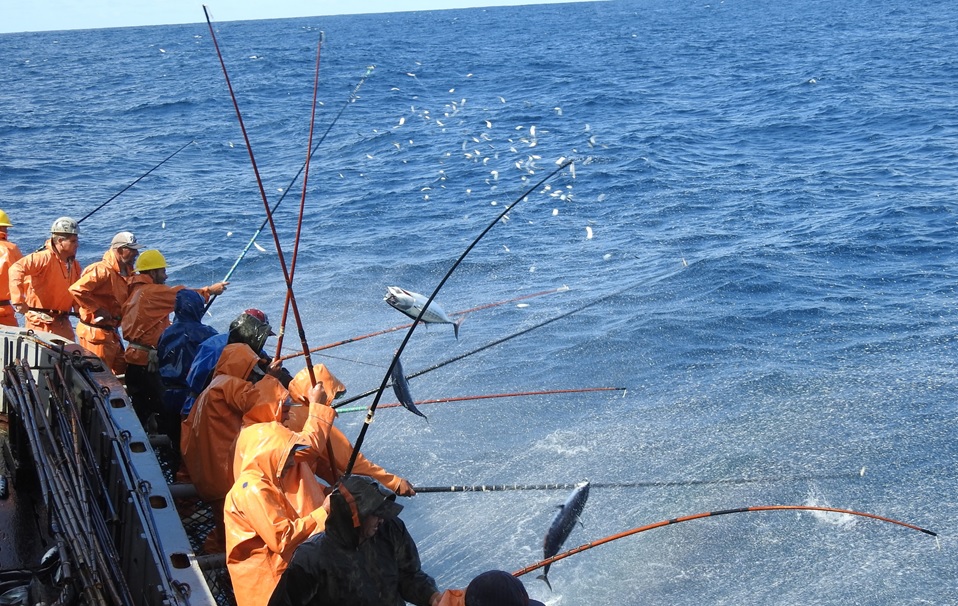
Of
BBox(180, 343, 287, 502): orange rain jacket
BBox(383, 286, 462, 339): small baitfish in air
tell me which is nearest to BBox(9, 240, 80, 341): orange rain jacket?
BBox(383, 286, 462, 339): small baitfish in air

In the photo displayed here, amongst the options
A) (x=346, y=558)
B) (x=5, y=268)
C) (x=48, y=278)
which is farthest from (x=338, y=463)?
(x=5, y=268)

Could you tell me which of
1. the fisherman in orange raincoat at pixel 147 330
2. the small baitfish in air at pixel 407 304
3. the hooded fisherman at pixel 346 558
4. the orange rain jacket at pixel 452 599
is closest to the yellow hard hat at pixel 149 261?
the fisherman in orange raincoat at pixel 147 330

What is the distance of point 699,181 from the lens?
1514cm

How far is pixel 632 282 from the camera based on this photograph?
10508 mm

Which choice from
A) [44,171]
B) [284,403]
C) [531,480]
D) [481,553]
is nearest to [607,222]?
[531,480]

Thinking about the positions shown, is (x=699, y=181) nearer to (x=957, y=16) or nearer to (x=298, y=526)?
(x=298, y=526)

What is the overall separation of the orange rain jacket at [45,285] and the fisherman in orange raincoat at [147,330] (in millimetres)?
1080

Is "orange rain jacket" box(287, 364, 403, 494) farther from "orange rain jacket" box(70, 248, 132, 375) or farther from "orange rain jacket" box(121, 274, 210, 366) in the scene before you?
"orange rain jacket" box(70, 248, 132, 375)

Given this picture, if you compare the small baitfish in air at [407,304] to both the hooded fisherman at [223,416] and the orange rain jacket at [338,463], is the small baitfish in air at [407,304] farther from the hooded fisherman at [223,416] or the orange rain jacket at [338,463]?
the orange rain jacket at [338,463]

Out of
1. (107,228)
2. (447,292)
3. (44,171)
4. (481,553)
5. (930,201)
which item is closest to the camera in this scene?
(481,553)

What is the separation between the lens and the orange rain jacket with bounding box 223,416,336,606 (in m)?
3.43

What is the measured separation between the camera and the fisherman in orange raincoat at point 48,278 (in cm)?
655

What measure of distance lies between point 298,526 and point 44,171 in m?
18.5

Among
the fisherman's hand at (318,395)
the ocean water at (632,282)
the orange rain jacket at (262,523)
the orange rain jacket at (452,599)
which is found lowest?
the ocean water at (632,282)
